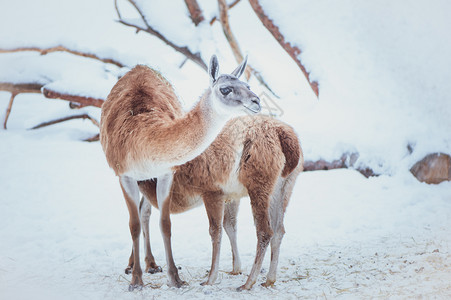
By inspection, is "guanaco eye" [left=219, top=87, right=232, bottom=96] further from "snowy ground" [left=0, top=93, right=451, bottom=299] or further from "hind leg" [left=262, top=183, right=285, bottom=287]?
"snowy ground" [left=0, top=93, right=451, bottom=299]

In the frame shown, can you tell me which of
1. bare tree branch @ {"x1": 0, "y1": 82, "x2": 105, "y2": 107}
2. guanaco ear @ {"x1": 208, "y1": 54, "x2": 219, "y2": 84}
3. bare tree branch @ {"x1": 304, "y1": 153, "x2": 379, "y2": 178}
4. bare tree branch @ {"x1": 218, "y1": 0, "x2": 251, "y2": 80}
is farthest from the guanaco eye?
bare tree branch @ {"x1": 218, "y1": 0, "x2": 251, "y2": 80}

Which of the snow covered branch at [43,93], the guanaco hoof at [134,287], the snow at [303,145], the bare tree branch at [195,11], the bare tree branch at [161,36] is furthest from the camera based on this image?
the bare tree branch at [195,11]

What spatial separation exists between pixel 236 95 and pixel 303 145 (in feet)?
7.86

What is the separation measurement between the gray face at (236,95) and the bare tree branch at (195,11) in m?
2.92

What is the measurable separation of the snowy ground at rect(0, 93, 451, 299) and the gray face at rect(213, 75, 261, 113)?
3.45 ft

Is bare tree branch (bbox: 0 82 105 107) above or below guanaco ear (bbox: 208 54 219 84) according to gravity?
below

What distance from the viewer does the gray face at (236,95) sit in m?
2.39

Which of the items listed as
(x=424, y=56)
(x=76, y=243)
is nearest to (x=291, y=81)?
(x=424, y=56)

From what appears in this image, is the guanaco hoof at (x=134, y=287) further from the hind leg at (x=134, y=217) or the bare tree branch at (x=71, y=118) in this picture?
the bare tree branch at (x=71, y=118)

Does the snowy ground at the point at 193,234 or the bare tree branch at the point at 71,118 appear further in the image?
the bare tree branch at the point at 71,118

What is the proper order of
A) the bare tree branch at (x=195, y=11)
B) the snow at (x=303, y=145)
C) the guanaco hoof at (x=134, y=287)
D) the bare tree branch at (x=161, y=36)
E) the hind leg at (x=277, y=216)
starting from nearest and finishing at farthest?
the guanaco hoof at (x=134, y=287) < the hind leg at (x=277, y=216) < the snow at (x=303, y=145) < the bare tree branch at (x=161, y=36) < the bare tree branch at (x=195, y=11)

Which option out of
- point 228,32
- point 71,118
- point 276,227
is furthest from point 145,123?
point 71,118

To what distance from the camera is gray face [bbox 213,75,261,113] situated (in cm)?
239

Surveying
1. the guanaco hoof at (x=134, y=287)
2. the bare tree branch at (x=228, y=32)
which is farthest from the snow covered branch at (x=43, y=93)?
the guanaco hoof at (x=134, y=287)
